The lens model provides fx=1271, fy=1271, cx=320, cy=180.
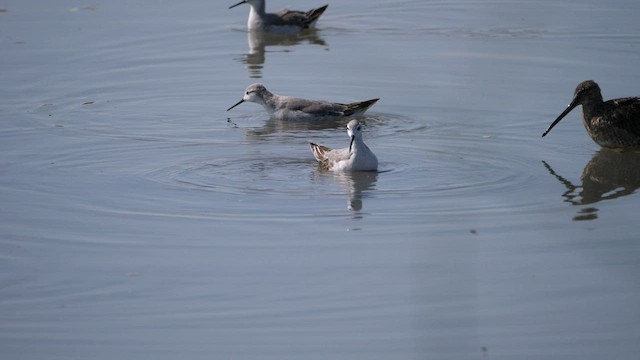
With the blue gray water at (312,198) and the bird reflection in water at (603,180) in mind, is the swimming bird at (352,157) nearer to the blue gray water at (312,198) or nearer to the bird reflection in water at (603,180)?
the blue gray water at (312,198)

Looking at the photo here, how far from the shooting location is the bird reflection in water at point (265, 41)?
63.0 ft

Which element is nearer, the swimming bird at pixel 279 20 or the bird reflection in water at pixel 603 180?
the bird reflection in water at pixel 603 180

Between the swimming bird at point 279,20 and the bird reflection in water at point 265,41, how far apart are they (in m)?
0.11

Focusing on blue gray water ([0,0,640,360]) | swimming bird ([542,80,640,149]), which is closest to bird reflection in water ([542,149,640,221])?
blue gray water ([0,0,640,360])

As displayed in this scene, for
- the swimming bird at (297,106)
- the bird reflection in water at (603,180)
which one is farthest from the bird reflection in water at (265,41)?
the bird reflection in water at (603,180)

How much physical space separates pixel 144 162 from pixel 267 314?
4.97 meters

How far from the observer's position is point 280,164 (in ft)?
43.3

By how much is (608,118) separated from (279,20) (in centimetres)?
888

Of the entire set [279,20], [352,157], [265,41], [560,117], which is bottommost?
[352,157]

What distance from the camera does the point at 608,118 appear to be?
1379 centimetres

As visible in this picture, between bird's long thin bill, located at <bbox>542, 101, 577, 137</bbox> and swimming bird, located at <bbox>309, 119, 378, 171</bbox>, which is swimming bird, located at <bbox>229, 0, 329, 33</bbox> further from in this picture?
swimming bird, located at <bbox>309, 119, 378, 171</bbox>

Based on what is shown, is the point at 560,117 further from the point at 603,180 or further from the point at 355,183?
the point at 355,183

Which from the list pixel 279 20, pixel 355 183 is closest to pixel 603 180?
pixel 355 183

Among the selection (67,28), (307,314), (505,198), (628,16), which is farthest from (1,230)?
(628,16)
